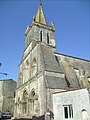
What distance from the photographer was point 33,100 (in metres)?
25.4

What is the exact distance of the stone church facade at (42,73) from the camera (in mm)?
22656

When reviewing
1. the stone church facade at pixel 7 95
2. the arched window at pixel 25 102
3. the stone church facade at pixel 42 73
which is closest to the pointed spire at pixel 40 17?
the stone church facade at pixel 42 73

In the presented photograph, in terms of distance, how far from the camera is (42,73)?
24.1 meters

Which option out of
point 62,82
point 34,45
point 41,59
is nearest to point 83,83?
point 62,82

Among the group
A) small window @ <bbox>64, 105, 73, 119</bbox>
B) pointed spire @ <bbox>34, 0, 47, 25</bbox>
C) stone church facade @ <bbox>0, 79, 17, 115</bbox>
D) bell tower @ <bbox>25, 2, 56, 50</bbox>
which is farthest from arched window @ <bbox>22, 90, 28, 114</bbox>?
pointed spire @ <bbox>34, 0, 47, 25</bbox>

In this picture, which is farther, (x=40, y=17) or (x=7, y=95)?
(x=7, y=95)

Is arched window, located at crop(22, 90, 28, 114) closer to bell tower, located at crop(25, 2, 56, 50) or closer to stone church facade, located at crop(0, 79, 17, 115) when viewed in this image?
bell tower, located at crop(25, 2, 56, 50)

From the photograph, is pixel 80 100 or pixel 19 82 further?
pixel 19 82

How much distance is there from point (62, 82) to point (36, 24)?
15167 mm

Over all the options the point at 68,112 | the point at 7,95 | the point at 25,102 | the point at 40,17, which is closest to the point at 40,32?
the point at 40,17

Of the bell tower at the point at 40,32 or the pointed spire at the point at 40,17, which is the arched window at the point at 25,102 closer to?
the bell tower at the point at 40,32

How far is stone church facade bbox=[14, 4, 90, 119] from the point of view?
22.7 meters

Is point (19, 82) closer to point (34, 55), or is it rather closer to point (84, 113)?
point (34, 55)

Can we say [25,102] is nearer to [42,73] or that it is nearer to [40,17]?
[42,73]
